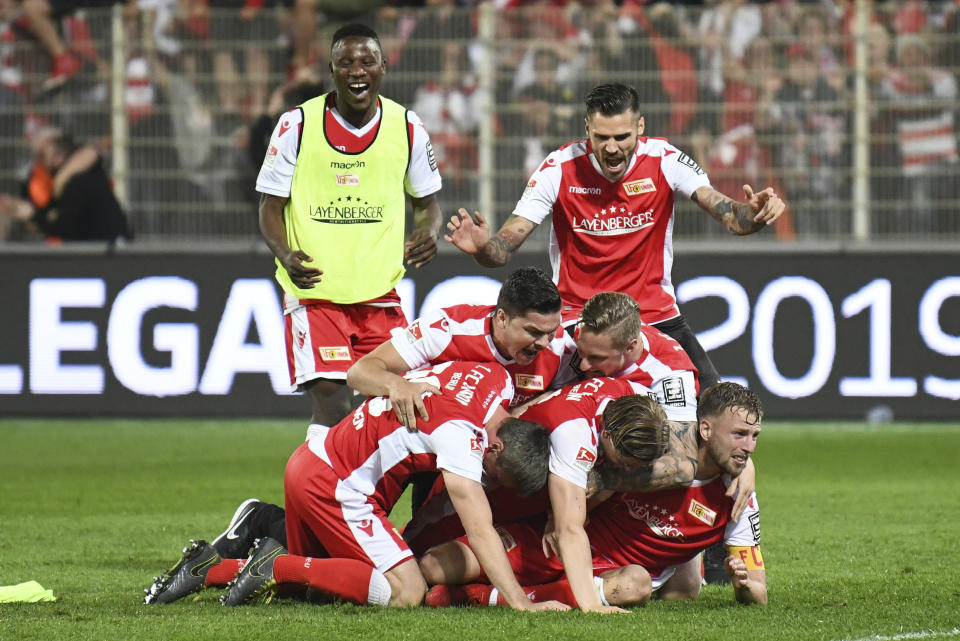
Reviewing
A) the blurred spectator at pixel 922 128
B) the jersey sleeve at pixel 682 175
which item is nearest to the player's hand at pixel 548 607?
the jersey sleeve at pixel 682 175

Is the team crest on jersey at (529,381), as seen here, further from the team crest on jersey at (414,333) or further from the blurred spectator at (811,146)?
the blurred spectator at (811,146)

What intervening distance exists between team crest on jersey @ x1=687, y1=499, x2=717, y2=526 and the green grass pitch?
33cm

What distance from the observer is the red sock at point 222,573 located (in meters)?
6.05

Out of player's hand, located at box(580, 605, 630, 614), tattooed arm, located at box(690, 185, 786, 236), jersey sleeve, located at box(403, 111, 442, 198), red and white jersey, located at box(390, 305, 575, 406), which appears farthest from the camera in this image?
jersey sleeve, located at box(403, 111, 442, 198)

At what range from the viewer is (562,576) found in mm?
5969

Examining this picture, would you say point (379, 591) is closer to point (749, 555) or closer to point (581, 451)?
point (581, 451)

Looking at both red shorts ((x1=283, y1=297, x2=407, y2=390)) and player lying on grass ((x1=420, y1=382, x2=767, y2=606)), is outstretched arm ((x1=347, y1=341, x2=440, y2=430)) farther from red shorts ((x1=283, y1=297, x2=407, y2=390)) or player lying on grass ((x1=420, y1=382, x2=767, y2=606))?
red shorts ((x1=283, y1=297, x2=407, y2=390))

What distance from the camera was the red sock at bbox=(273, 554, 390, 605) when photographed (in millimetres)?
5734

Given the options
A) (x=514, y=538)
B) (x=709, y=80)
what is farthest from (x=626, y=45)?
(x=514, y=538)

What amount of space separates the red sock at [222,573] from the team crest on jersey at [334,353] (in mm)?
1379

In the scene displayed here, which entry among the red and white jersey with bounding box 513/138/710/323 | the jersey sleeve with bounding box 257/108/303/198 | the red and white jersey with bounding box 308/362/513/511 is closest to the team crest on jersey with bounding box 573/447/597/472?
the red and white jersey with bounding box 308/362/513/511

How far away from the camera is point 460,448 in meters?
5.48

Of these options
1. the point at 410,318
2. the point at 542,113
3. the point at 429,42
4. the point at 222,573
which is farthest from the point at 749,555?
the point at 429,42

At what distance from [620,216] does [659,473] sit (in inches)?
72.7
